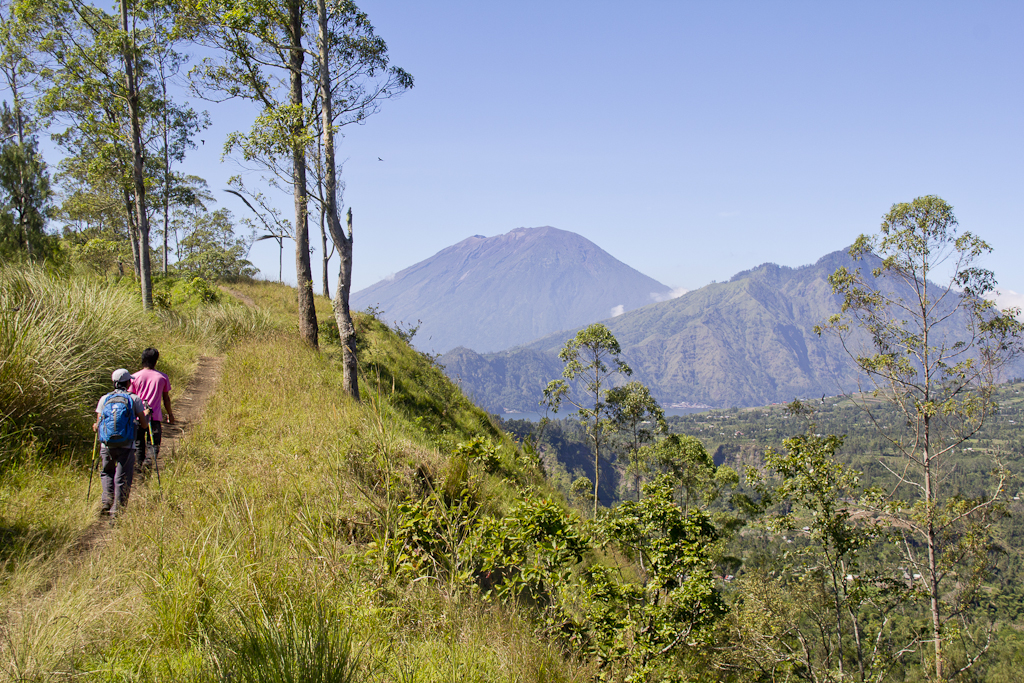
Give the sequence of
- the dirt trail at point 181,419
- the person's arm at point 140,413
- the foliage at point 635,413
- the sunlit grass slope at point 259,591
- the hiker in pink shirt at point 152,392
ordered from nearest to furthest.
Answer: the sunlit grass slope at point 259,591 → the dirt trail at point 181,419 → the person's arm at point 140,413 → the hiker in pink shirt at point 152,392 → the foliage at point 635,413

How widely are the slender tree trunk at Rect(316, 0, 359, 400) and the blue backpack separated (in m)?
4.02

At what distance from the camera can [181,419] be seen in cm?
682

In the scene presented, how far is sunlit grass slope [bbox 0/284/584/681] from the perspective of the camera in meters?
2.29

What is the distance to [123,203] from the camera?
16.3 m

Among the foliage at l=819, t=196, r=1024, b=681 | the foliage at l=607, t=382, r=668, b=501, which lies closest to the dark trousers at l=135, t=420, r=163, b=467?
the foliage at l=819, t=196, r=1024, b=681

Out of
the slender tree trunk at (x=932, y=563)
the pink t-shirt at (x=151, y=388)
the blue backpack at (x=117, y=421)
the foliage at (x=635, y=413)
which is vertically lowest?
the slender tree trunk at (x=932, y=563)

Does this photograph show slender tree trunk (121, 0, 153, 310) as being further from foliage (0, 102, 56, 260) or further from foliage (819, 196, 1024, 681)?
foliage (819, 196, 1024, 681)

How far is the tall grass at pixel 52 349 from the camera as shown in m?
4.81

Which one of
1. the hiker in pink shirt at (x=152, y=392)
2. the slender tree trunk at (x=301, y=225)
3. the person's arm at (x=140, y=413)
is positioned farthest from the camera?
the slender tree trunk at (x=301, y=225)

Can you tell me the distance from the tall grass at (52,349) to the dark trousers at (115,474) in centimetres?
102

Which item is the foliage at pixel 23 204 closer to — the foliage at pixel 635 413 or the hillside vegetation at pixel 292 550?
the hillside vegetation at pixel 292 550

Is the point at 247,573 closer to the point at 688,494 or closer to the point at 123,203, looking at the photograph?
A: the point at 123,203

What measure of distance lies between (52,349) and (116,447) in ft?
6.04

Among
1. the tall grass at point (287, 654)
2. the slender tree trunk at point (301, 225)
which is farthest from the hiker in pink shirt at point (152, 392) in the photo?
the slender tree trunk at point (301, 225)
